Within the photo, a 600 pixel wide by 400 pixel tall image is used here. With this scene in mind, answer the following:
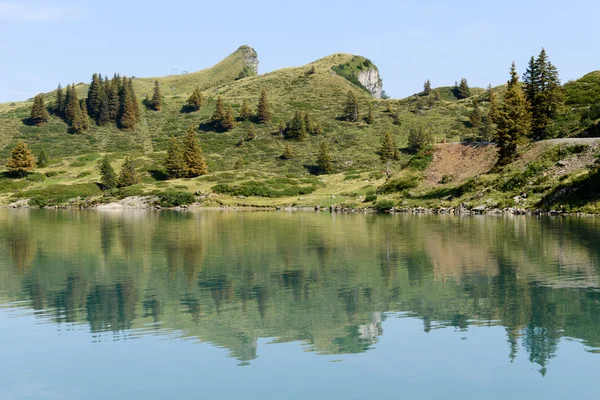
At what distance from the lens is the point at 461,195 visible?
81812 mm

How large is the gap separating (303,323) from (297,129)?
6076 inches

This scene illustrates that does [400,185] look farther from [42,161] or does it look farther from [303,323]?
[42,161]

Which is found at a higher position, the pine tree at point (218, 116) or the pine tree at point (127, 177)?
the pine tree at point (218, 116)

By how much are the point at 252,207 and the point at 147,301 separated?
256ft

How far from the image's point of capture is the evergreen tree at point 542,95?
95125 mm

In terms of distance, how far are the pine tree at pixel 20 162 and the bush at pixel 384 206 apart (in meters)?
85.0

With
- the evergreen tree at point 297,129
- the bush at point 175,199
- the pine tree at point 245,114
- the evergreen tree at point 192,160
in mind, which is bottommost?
the bush at point 175,199

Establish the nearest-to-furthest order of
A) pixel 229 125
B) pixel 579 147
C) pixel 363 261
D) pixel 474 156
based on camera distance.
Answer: pixel 363 261 → pixel 579 147 → pixel 474 156 → pixel 229 125

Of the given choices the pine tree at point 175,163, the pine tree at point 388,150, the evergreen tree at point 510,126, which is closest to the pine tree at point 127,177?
the pine tree at point 175,163

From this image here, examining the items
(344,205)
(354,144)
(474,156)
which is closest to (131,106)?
(354,144)

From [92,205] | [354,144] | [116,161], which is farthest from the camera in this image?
[354,144]

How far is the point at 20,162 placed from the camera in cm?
12850

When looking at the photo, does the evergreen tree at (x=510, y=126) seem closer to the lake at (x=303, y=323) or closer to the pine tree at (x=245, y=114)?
the lake at (x=303, y=323)

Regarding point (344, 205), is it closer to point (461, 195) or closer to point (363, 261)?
point (461, 195)
